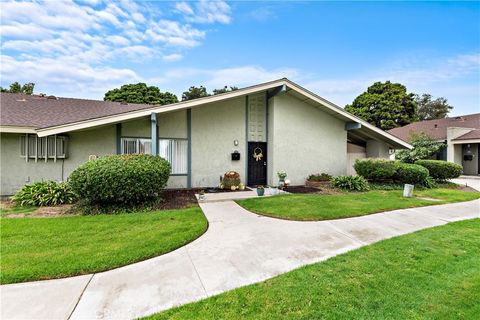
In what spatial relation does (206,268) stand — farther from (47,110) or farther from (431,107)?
(431,107)

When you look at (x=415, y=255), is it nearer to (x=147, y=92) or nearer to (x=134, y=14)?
(x=134, y=14)

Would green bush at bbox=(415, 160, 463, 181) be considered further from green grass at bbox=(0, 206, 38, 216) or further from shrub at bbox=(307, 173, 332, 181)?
green grass at bbox=(0, 206, 38, 216)

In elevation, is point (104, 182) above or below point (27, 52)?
below

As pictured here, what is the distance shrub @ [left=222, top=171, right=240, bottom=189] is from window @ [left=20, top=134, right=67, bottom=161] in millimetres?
6066

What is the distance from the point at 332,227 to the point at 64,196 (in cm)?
794

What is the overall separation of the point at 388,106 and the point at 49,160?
34.7 meters

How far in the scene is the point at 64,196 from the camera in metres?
7.18

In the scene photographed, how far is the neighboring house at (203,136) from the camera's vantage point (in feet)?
26.4

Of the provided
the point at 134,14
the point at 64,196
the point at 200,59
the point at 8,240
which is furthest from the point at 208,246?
the point at 200,59

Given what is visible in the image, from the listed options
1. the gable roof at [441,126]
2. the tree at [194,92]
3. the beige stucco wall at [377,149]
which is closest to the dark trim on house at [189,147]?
the beige stucco wall at [377,149]

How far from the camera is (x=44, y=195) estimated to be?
22.6 feet

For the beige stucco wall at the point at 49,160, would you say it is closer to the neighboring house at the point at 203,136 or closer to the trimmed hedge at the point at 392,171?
the neighboring house at the point at 203,136

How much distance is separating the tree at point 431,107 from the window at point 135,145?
45097 mm

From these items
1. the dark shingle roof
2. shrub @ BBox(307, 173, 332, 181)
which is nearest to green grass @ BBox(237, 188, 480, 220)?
shrub @ BBox(307, 173, 332, 181)
